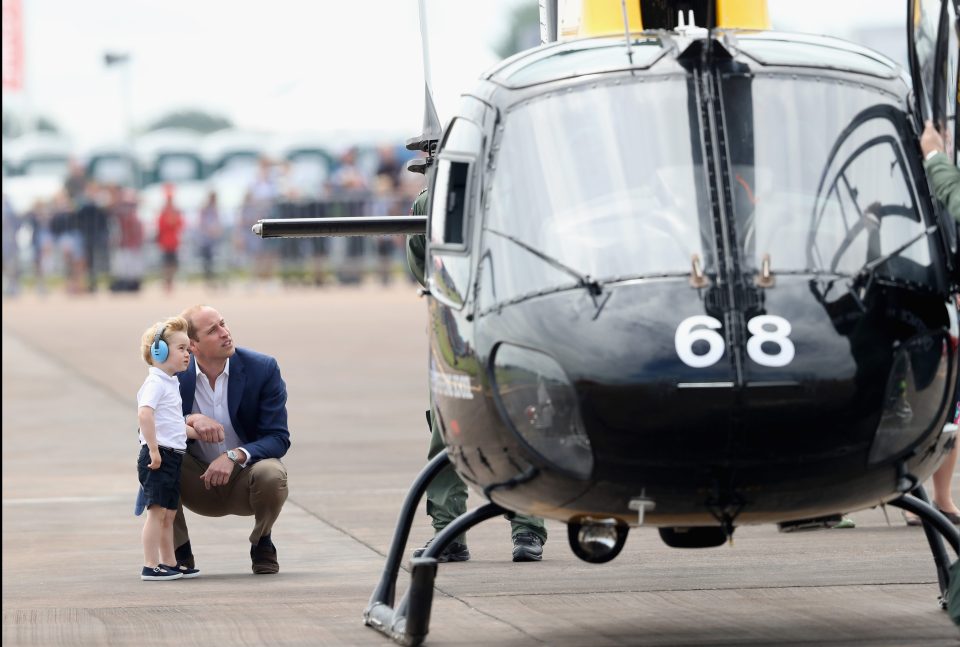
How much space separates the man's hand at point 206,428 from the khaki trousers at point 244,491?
7.0 inches

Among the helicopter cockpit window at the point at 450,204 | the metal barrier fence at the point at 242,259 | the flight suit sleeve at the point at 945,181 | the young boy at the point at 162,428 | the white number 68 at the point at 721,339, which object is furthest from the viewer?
the metal barrier fence at the point at 242,259

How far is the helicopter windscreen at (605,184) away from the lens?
5.95 m

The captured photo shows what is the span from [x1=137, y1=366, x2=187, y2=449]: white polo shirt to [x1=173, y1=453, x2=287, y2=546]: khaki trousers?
0.21 m

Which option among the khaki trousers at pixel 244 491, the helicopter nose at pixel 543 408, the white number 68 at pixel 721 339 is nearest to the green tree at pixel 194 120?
the khaki trousers at pixel 244 491

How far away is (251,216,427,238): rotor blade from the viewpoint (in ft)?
25.3

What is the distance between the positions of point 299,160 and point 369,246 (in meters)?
11.7

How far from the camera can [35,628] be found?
7.18m

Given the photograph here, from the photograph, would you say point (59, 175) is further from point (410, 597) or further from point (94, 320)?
point (410, 597)

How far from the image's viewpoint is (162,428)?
823cm

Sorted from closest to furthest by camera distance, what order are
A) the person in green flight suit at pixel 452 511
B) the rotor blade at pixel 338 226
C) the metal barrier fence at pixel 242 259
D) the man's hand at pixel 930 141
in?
the man's hand at pixel 930 141, the rotor blade at pixel 338 226, the person in green flight suit at pixel 452 511, the metal barrier fence at pixel 242 259

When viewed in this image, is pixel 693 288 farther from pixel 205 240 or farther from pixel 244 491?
pixel 205 240

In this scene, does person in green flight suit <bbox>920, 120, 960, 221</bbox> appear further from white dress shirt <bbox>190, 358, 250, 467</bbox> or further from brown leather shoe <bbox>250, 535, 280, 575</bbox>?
brown leather shoe <bbox>250, 535, 280, 575</bbox>

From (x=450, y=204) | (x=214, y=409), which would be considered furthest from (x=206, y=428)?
(x=450, y=204)

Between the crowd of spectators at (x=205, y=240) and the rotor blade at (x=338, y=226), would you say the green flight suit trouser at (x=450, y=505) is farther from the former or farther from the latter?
the crowd of spectators at (x=205, y=240)
